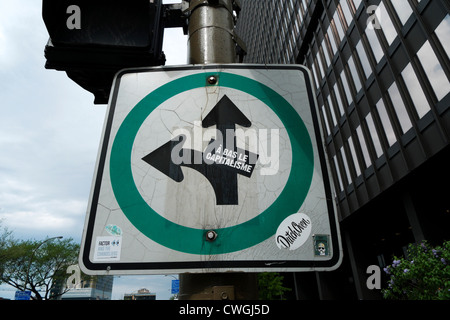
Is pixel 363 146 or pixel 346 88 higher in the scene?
pixel 346 88

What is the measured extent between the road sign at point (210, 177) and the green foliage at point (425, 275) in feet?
22.8

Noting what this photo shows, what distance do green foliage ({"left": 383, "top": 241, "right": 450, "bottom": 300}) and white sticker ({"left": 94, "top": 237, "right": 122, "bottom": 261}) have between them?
743 centimetres

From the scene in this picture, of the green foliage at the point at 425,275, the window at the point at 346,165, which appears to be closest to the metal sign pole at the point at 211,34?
the green foliage at the point at 425,275

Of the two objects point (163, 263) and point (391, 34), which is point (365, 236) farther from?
point (163, 263)

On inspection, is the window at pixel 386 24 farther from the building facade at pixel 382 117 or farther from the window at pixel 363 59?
the window at pixel 363 59

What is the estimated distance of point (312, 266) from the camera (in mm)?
1011

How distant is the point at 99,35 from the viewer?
1370 mm

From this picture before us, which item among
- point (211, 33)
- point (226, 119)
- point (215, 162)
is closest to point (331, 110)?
point (211, 33)

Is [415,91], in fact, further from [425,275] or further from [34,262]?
[34,262]

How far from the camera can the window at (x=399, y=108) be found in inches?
502

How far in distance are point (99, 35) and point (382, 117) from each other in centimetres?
1600

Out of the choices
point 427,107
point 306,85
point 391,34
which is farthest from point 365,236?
point 306,85

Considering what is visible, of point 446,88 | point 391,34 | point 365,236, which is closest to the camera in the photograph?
point 446,88
